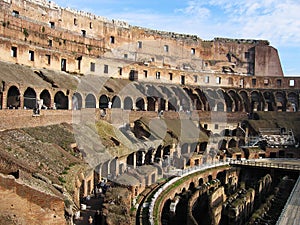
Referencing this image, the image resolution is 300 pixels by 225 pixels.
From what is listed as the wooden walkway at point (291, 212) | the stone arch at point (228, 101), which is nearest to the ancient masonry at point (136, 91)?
the stone arch at point (228, 101)

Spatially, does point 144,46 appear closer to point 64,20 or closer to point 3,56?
point 64,20

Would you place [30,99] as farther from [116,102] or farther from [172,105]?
[172,105]

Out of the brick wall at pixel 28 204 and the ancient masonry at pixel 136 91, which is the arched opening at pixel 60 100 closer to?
the ancient masonry at pixel 136 91

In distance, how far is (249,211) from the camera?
72.2 feet

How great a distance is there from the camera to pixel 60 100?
92.7 feet

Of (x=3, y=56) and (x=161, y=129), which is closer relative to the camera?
(x=3, y=56)

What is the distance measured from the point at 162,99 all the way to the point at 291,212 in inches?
955

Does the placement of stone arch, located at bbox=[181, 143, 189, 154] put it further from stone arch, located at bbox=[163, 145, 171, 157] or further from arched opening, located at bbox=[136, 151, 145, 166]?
arched opening, located at bbox=[136, 151, 145, 166]

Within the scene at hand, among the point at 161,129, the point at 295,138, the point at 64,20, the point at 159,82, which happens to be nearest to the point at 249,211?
the point at 161,129

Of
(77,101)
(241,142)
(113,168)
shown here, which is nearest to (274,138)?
(241,142)

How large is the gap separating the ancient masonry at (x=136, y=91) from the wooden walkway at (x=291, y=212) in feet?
25.1

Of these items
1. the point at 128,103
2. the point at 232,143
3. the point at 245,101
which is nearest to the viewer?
the point at 128,103

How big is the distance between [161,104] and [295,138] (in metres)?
15.4

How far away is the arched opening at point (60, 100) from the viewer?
27.5 meters
